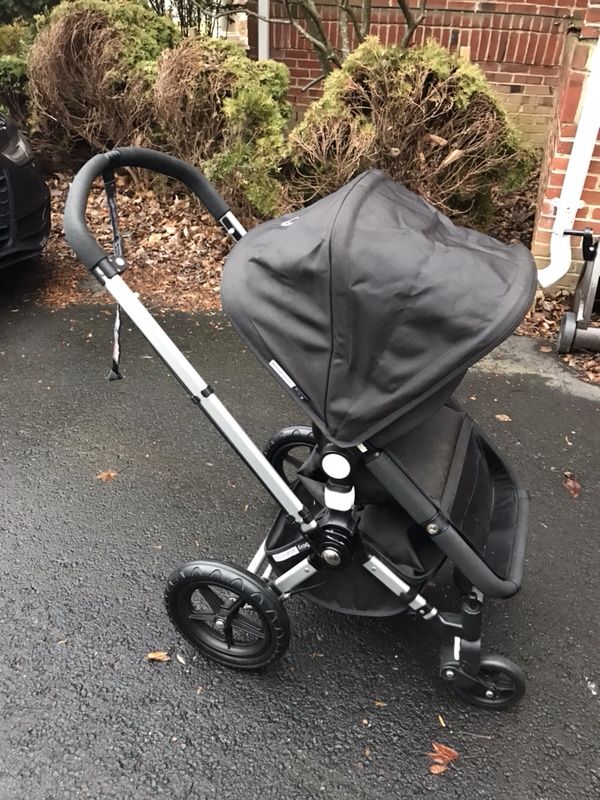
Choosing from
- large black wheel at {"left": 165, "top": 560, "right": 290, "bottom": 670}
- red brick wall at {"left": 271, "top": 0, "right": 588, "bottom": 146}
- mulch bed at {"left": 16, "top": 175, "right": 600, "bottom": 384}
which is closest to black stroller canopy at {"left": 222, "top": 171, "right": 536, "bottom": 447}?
large black wheel at {"left": 165, "top": 560, "right": 290, "bottom": 670}

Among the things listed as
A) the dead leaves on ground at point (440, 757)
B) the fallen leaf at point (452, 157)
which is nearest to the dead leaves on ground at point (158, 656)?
the dead leaves on ground at point (440, 757)

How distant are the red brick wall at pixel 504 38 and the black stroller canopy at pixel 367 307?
18.3 feet

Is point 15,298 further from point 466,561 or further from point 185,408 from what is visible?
point 466,561

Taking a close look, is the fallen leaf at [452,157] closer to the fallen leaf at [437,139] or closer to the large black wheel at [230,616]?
the fallen leaf at [437,139]

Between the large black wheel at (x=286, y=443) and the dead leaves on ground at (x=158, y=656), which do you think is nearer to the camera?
the dead leaves on ground at (x=158, y=656)

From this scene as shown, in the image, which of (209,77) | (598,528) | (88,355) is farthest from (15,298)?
(598,528)

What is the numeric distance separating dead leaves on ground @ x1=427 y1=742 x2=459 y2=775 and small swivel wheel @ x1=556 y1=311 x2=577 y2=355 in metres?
2.77

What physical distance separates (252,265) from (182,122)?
13.1 feet

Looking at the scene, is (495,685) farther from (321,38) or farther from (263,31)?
(263,31)

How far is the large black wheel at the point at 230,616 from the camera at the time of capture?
207 centimetres

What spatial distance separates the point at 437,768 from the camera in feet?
6.62

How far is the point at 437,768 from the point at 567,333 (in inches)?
113

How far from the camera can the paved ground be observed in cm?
201

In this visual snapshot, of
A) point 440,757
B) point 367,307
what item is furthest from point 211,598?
point 367,307
